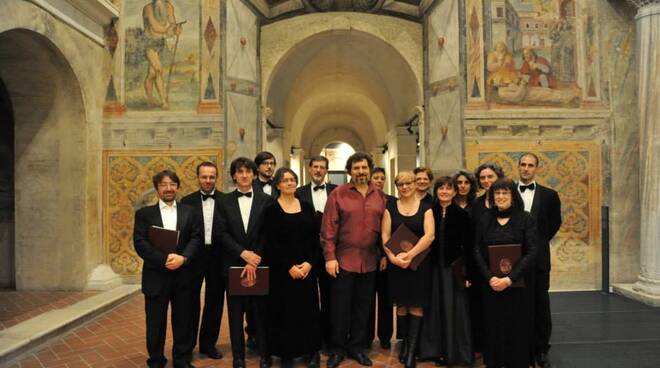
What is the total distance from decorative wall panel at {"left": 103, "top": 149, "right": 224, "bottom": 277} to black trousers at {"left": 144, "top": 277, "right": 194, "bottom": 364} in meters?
3.71

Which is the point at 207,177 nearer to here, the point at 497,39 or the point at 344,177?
the point at 497,39

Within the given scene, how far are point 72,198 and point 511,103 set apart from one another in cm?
703

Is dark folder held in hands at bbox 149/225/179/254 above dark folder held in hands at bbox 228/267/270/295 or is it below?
above

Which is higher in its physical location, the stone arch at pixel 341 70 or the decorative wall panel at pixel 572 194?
the stone arch at pixel 341 70

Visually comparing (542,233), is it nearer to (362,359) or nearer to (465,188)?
(465,188)

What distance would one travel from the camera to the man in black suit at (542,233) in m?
4.04

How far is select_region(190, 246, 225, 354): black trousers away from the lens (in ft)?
13.5

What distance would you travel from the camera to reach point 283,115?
12531mm

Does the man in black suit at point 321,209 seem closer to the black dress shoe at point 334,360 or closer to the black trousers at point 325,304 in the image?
the black trousers at point 325,304

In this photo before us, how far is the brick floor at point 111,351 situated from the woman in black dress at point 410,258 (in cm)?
53

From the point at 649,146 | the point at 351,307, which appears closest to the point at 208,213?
the point at 351,307

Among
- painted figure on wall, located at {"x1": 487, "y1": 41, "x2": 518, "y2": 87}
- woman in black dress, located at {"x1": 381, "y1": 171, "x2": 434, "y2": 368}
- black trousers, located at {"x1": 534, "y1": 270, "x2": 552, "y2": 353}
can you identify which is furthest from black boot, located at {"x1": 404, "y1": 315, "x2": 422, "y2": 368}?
painted figure on wall, located at {"x1": 487, "y1": 41, "x2": 518, "y2": 87}

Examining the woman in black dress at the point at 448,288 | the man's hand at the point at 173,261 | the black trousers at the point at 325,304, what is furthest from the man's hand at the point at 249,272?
the woman in black dress at the point at 448,288

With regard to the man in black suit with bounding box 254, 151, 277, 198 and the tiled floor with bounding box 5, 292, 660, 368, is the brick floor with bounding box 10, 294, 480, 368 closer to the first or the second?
the tiled floor with bounding box 5, 292, 660, 368
